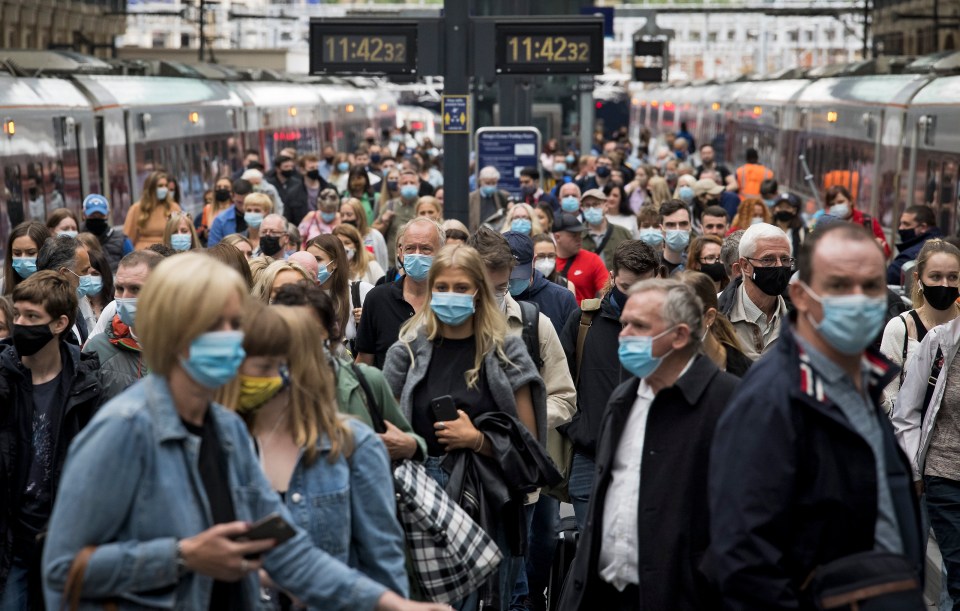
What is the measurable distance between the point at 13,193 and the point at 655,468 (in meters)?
12.0

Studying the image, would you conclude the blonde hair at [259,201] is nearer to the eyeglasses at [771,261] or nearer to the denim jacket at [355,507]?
the eyeglasses at [771,261]

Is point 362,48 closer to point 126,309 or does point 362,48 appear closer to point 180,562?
point 126,309

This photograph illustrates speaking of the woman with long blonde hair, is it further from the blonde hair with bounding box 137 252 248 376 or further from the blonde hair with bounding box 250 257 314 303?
the blonde hair with bounding box 250 257 314 303

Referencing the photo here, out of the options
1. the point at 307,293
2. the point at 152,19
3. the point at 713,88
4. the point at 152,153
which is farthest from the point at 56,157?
the point at 152,19

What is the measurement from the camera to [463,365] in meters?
6.12

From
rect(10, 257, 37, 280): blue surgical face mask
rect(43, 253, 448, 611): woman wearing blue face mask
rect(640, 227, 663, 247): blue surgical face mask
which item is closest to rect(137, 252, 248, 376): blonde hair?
rect(43, 253, 448, 611): woman wearing blue face mask

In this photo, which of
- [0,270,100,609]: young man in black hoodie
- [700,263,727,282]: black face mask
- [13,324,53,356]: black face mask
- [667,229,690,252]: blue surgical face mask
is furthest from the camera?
[667,229,690,252]: blue surgical face mask

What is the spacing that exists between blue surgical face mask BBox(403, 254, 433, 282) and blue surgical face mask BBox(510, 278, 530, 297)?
72 cm

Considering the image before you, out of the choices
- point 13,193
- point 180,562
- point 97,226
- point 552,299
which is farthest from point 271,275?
point 13,193

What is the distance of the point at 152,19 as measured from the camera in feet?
392

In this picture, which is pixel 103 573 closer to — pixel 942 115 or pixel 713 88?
pixel 942 115

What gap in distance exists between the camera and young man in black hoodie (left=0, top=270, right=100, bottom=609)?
5930 millimetres

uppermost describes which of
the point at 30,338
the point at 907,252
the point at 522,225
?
the point at 30,338

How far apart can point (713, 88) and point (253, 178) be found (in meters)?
28.3
